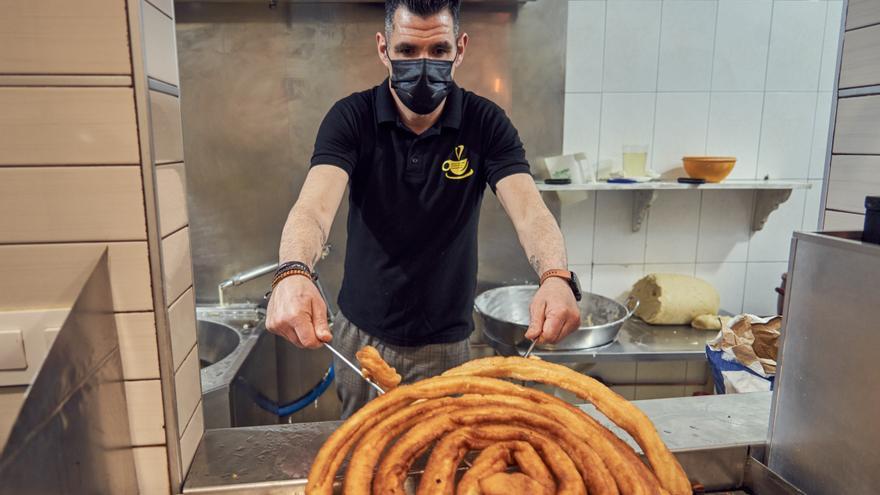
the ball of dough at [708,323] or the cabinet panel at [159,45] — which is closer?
the cabinet panel at [159,45]

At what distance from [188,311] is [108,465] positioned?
0.76ft

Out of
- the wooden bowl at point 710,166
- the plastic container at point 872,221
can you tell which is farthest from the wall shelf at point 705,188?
the plastic container at point 872,221

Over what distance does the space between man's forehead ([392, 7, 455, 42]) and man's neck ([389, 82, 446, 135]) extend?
8.2 inches

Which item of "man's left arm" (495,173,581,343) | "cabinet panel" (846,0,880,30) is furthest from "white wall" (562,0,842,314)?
"cabinet panel" (846,0,880,30)

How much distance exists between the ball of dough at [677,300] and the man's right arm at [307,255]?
1.73 meters

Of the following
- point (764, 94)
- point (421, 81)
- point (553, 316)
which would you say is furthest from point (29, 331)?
point (764, 94)

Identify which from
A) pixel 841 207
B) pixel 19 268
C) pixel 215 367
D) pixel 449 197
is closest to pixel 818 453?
pixel 841 207

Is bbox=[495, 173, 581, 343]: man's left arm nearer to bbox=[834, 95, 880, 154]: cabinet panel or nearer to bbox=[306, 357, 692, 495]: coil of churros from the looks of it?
bbox=[306, 357, 692, 495]: coil of churros

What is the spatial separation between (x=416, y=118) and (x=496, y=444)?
1365 millimetres

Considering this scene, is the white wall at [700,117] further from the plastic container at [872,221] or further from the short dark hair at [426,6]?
the plastic container at [872,221]

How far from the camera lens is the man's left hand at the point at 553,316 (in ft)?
3.04

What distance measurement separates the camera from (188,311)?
32.6 inches

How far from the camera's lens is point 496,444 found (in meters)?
0.61

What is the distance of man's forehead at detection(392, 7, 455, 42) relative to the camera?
1.61 m
